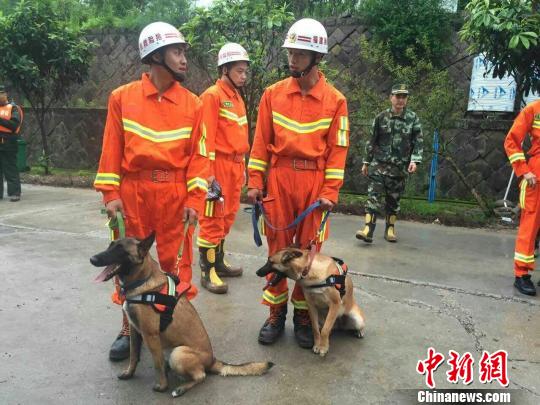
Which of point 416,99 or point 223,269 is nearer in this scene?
point 223,269

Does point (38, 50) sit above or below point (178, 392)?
above

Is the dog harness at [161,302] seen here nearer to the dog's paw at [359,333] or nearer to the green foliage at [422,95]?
the dog's paw at [359,333]

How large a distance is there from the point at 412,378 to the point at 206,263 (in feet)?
7.64

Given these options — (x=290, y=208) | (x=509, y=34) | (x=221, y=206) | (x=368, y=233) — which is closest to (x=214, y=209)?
(x=221, y=206)

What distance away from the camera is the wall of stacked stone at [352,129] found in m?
9.41

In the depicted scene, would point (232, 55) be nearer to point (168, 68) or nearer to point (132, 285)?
point (168, 68)

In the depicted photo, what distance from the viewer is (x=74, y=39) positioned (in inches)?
441

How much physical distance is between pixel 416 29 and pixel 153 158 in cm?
832

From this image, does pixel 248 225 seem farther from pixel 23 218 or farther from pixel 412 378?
pixel 412 378

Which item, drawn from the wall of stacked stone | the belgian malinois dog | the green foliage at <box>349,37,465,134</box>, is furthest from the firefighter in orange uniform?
the wall of stacked stone

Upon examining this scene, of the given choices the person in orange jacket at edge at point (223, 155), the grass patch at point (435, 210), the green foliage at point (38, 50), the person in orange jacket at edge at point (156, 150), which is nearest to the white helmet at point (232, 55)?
the person in orange jacket at edge at point (223, 155)

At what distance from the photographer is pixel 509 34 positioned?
580 cm

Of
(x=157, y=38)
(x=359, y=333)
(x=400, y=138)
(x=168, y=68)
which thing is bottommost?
(x=359, y=333)

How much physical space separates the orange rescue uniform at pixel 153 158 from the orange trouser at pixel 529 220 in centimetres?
316
